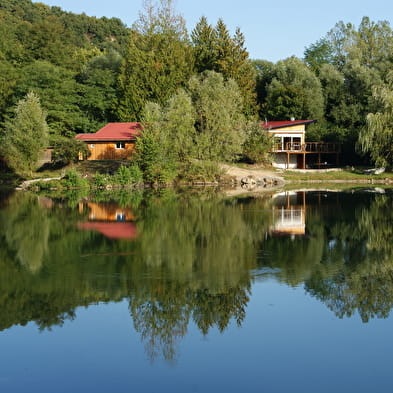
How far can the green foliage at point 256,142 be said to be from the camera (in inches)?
2020

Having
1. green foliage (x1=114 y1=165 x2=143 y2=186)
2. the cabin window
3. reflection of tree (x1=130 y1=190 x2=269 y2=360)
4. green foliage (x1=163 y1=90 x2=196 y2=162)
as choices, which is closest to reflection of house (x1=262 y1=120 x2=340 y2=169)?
green foliage (x1=163 y1=90 x2=196 y2=162)

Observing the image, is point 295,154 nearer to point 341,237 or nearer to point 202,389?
point 341,237

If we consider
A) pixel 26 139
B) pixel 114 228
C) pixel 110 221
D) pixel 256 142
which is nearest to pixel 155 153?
pixel 26 139

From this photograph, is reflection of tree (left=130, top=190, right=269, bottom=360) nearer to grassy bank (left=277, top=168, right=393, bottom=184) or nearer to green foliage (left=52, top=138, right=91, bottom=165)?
green foliage (left=52, top=138, right=91, bottom=165)

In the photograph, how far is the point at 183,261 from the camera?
15312 mm

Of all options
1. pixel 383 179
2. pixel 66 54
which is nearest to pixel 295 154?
pixel 383 179

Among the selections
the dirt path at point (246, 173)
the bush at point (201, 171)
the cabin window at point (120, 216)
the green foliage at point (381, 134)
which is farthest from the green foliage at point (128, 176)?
the green foliage at point (381, 134)

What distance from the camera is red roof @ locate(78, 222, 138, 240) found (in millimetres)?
19828

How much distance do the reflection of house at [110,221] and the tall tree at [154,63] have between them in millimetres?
27573

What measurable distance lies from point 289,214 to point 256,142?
26.5 m

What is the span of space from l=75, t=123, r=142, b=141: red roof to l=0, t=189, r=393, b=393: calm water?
28122 mm

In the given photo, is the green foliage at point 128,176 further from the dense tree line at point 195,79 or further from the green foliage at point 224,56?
the green foliage at point 224,56

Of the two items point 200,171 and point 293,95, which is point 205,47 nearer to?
point 293,95

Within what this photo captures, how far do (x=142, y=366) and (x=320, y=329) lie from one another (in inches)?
136
